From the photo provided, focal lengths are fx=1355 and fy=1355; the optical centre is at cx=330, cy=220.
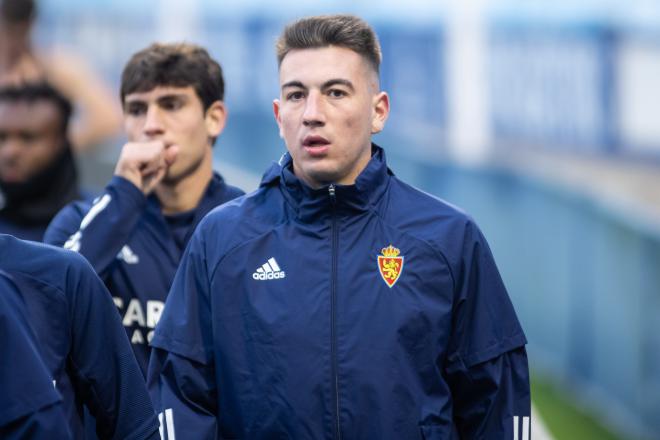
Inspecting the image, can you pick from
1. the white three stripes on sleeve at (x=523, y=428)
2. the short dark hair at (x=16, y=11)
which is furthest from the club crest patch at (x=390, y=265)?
the short dark hair at (x=16, y=11)

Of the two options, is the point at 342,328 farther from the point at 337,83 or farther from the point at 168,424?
the point at 337,83

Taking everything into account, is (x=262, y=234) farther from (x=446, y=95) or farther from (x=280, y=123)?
(x=446, y=95)

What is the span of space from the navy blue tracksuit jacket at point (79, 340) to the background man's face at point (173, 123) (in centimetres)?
138

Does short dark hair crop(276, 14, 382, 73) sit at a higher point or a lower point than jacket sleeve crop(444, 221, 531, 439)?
higher

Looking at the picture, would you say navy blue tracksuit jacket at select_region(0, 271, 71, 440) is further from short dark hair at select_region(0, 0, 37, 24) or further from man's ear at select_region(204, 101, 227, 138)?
short dark hair at select_region(0, 0, 37, 24)

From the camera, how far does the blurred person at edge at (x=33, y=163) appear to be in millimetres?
5680

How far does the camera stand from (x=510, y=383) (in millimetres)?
3641

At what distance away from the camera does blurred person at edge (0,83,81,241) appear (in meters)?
5.68

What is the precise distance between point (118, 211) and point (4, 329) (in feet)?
5.14

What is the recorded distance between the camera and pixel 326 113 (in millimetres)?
3688

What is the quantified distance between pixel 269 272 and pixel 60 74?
19.5 ft

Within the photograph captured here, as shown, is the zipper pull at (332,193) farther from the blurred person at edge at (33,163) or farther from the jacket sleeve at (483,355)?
the blurred person at edge at (33,163)

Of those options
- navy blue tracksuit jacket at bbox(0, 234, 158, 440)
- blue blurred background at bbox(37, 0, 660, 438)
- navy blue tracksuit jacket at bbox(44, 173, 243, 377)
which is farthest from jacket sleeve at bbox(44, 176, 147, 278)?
blue blurred background at bbox(37, 0, 660, 438)

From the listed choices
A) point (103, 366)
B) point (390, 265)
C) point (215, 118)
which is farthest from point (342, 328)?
point (215, 118)
